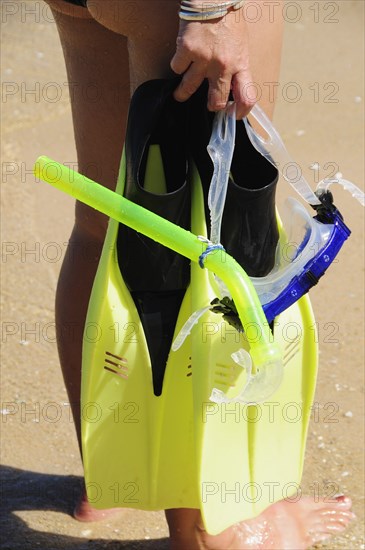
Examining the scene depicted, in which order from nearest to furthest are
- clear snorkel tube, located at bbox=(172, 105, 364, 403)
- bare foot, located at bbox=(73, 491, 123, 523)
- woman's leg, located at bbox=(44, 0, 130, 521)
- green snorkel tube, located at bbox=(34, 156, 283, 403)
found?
green snorkel tube, located at bbox=(34, 156, 283, 403) → clear snorkel tube, located at bbox=(172, 105, 364, 403) → woman's leg, located at bbox=(44, 0, 130, 521) → bare foot, located at bbox=(73, 491, 123, 523)

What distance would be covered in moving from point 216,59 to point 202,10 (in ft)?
0.23

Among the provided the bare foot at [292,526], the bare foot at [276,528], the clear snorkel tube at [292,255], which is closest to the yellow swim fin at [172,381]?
the clear snorkel tube at [292,255]

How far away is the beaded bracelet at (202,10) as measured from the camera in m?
1.27

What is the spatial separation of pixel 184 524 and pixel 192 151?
0.67 metres

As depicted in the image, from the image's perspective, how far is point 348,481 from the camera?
205 centimetres

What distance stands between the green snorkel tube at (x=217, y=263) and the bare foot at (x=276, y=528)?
459mm

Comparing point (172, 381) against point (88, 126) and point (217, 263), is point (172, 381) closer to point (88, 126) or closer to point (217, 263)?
point (217, 263)

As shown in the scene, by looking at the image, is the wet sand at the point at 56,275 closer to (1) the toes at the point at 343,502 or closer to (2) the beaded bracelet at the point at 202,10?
(1) the toes at the point at 343,502

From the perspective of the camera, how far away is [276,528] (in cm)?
184

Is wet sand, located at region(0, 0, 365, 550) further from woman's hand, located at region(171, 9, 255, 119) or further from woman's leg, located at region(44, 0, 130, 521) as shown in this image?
woman's hand, located at region(171, 9, 255, 119)

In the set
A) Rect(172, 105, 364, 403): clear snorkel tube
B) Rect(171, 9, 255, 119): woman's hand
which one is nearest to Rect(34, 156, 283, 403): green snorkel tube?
Rect(172, 105, 364, 403): clear snorkel tube

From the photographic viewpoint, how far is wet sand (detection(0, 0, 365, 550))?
6.40ft

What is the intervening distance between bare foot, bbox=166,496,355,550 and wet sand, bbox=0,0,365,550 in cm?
4

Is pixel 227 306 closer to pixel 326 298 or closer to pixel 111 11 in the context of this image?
pixel 111 11
